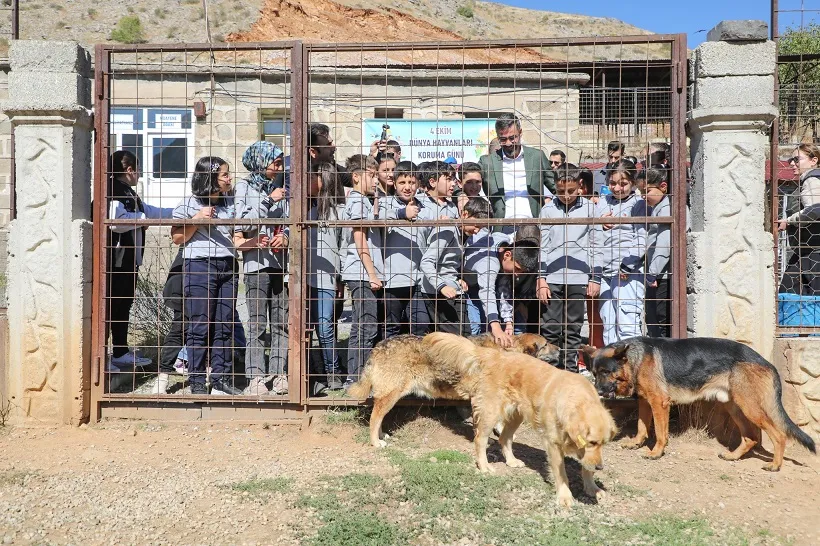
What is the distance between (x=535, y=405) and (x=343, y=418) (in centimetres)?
191

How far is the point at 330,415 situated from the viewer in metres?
5.98

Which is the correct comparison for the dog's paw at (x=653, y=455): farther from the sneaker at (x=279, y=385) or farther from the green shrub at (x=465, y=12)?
the green shrub at (x=465, y=12)

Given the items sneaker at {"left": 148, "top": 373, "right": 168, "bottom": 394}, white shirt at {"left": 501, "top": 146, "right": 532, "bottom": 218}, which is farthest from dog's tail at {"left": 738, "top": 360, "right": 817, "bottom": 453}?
sneaker at {"left": 148, "top": 373, "right": 168, "bottom": 394}

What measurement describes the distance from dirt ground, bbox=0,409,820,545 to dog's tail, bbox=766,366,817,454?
0.27 m

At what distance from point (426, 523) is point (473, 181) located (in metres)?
3.26

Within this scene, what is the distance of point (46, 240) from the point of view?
578cm

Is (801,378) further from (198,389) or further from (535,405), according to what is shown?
(198,389)

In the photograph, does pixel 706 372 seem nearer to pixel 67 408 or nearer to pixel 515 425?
pixel 515 425

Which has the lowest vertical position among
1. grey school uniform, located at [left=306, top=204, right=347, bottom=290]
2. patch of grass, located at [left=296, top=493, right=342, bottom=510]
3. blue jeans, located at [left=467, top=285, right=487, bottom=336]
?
patch of grass, located at [left=296, top=493, right=342, bottom=510]

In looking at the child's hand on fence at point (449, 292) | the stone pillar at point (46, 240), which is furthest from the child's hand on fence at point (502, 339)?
the stone pillar at point (46, 240)

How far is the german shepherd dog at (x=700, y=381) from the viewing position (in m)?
5.15

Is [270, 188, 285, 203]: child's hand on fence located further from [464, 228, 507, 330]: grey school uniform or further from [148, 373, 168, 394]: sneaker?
[148, 373, 168, 394]: sneaker

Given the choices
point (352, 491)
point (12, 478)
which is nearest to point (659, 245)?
point (352, 491)

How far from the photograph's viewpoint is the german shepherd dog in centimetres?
515
